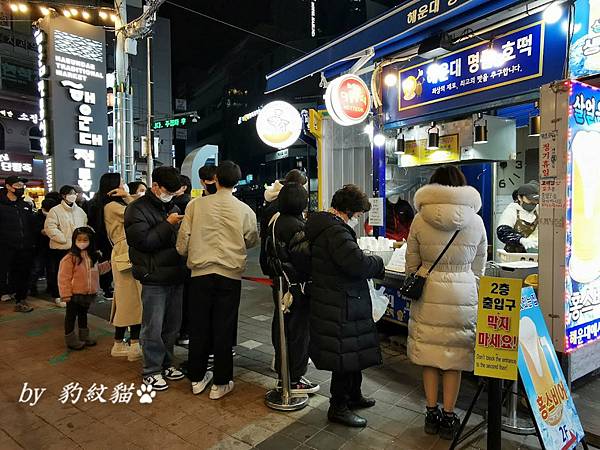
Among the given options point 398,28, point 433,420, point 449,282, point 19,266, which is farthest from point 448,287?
point 19,266

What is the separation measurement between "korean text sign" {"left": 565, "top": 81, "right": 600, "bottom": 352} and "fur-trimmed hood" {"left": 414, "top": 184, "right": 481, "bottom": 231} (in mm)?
856

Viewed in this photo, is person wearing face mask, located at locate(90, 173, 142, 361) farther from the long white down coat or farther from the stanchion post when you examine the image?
the stanchion post

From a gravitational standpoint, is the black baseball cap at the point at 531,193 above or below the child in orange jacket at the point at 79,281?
above

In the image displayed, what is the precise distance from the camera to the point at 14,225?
7758mm

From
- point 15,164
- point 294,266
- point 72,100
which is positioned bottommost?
point 294,266

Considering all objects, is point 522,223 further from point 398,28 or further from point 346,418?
point 346,418

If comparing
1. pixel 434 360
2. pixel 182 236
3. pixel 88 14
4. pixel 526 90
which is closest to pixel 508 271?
pixel 434 360

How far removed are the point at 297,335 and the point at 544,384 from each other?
2192mm

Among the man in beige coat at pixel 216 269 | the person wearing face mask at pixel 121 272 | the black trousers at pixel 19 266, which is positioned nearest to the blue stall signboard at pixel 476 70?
the man in beige coat at pixel 216 269

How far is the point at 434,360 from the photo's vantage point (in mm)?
3514

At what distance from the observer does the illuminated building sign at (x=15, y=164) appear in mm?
21234

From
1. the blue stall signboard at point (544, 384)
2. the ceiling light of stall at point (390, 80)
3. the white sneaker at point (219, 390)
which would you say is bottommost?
the white sneaker at point (219, 390)

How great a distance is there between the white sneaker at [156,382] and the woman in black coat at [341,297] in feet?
6.00

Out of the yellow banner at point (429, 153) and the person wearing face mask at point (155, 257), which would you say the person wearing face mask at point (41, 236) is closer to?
the person wearing face mask at point (155, 257)
